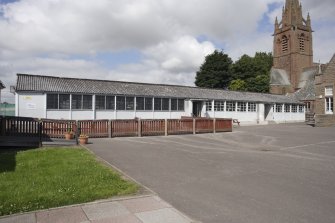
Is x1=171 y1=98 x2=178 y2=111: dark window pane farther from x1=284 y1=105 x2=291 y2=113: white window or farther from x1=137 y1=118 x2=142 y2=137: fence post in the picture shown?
x1=284 y1=105 x2=291 y2=113: white window

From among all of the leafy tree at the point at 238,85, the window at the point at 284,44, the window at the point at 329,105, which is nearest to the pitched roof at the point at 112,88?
the window at the point at 329,105

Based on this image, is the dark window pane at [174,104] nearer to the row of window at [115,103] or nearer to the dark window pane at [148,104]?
the row of window at [115,103]

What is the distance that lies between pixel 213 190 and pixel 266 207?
5.02 ft

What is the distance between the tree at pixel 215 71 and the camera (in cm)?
6084

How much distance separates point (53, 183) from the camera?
7.73 meters

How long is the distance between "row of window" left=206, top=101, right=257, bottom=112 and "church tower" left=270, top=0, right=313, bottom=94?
2821cm

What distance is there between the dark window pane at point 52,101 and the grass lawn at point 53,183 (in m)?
15.8

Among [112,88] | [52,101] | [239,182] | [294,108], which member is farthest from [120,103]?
[294,108]

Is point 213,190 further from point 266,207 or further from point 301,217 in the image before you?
point 301,217

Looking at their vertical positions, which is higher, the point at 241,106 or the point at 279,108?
the point at 241,106

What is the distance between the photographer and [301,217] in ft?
19.2

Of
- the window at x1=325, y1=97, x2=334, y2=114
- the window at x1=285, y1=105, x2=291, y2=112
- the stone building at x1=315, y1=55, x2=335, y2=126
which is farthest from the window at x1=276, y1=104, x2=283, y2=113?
the window at x1=325, y1=97, x2=334, y2=114

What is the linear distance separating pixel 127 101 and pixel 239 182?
76.4ft

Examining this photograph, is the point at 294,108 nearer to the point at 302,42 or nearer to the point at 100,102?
the point at 302,42
